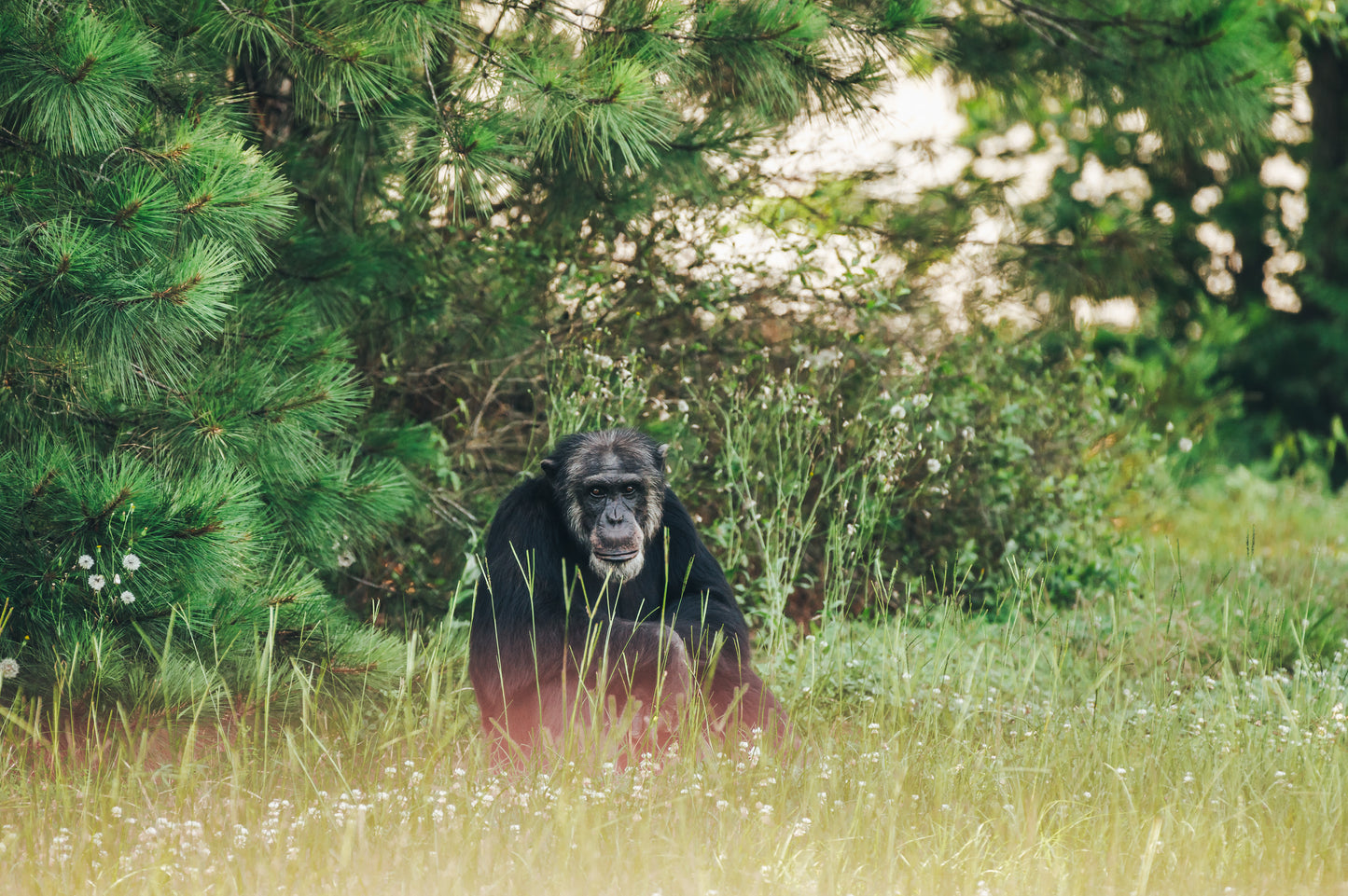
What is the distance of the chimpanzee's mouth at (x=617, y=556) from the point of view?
4215 millimetres

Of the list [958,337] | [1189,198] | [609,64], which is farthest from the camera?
[1189,198]

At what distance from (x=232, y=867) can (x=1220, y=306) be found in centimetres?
1242

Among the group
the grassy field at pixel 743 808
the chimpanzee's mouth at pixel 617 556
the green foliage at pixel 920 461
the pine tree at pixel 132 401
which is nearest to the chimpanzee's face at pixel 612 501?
the chimpanzee's mouth at pixel 617 556

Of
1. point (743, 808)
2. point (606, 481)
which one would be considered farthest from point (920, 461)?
point (743, 808)

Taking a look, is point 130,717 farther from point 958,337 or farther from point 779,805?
point 958,337

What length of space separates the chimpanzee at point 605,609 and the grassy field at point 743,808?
0.22 metres

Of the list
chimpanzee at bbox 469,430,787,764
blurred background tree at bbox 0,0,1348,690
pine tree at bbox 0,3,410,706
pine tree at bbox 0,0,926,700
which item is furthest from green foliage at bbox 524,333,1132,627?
pine tree at bbox 0,3,410,706

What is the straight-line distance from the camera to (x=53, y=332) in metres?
3.93

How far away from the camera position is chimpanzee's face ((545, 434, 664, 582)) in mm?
4219

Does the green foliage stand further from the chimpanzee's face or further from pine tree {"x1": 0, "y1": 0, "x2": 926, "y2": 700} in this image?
the chimpanzee's face

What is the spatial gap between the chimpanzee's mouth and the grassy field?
712 millimetres

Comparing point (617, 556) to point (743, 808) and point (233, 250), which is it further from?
point (233, 250)

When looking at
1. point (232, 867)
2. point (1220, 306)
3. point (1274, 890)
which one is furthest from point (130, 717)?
point (1220, 306)

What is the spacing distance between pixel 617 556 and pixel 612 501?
0.19 meters
